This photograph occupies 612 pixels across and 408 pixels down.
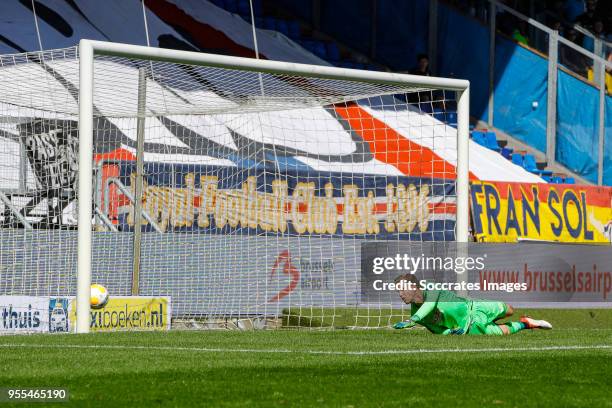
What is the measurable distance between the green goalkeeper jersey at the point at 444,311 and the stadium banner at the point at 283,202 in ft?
15.5

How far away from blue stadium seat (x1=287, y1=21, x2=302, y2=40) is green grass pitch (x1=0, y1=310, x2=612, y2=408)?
16063 millimetres

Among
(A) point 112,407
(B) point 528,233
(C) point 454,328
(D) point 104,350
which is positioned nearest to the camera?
(A) point 112,407

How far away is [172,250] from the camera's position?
15.2 m

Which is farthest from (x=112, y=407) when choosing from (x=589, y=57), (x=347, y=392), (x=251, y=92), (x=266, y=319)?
(x=589, y=57)

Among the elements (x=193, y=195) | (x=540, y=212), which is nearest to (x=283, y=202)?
(x=193, y=195)

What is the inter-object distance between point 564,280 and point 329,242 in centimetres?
345

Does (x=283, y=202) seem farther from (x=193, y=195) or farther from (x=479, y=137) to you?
(x=479, y=137)

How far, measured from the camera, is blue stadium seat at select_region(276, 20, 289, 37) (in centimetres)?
2691

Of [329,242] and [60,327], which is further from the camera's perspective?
[329,242]

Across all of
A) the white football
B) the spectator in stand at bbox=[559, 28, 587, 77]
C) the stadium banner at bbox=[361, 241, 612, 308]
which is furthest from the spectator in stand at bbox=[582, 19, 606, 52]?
the white football

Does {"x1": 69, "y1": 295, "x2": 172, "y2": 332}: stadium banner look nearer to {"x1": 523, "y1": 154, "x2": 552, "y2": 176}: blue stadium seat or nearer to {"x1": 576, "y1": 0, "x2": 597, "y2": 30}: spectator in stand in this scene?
{"x1": 523, "y1": 154, "x2": 552, "y2": 176}: blue stadium seat

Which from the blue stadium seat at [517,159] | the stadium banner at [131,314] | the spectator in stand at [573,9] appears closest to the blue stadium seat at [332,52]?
the blue stadium seat at [517,159]

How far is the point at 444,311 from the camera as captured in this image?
12414 mm

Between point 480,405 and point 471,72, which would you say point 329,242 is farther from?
point 471,72
